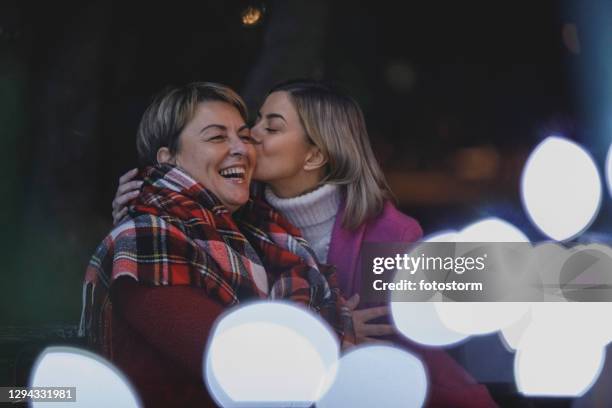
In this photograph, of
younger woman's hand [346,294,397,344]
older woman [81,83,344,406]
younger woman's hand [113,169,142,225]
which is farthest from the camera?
younger woman's hand [346,294,397,344]

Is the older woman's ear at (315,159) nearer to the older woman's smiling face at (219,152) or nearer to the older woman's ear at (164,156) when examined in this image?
the older woman's smiling face at (219,152)

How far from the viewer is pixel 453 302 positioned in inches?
115

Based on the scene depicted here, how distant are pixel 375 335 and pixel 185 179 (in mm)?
817

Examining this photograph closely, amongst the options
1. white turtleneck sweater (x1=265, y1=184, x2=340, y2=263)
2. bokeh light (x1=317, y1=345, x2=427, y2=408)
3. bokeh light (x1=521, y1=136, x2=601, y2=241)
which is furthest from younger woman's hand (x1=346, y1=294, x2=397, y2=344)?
bokeh light (x1=521, y1=136, x2=601, y2=241)

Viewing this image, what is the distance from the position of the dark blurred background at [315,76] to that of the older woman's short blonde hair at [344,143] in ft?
0.14

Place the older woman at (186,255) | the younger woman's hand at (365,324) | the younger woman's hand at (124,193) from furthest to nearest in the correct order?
the younger woman's hand at (365,324), the younger woman's hand at (124,193), the older woman at (186,255)

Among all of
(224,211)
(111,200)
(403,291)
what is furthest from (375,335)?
(111,200)

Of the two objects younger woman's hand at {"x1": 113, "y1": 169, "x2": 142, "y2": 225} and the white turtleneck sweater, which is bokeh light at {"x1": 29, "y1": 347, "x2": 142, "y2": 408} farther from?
the white turtleneck sweater

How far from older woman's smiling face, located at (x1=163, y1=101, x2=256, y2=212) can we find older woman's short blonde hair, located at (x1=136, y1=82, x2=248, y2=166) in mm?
21

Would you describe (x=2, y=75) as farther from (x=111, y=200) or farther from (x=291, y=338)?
(x=291, y=338)

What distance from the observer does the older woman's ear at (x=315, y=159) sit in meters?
2.94

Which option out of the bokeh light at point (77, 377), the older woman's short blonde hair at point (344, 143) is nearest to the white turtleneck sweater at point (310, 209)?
the older woman's short blonde hair at point (344, 143)

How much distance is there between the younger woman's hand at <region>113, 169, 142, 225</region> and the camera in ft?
9.18

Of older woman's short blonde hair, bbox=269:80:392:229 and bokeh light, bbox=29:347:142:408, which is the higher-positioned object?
older woman's short blonde hair, bbox=269:80:392:229
